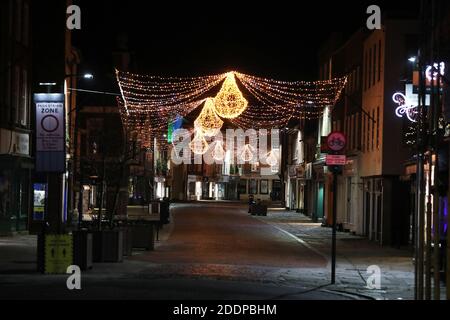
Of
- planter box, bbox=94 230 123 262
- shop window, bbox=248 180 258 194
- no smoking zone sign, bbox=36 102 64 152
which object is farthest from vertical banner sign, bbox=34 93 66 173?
shop window, bbox=248 180 258 194

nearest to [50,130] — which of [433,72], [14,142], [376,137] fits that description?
[433,72]

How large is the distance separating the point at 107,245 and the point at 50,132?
408 cm

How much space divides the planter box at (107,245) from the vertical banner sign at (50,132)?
3160 millimetres

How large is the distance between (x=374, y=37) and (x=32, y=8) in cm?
1496

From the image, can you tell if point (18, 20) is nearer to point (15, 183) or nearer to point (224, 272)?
point (15, 183)

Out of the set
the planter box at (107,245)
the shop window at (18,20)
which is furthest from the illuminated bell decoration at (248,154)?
the planter box at (107,245)

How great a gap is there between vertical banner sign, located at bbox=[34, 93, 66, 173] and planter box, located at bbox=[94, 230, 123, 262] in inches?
124

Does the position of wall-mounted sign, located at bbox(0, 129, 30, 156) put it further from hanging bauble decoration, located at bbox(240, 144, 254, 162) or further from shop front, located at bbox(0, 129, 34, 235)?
hanging bauble decoration, located at bbox(240, 144, 254, 162)

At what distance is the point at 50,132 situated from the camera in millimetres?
19141

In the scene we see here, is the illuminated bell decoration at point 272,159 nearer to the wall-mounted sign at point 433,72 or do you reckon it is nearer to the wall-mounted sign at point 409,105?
the wall-mounted sign at point 409,105

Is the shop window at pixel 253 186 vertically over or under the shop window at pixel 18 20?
under

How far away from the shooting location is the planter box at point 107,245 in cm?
2175

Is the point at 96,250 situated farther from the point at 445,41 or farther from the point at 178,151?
the point at 178,151
